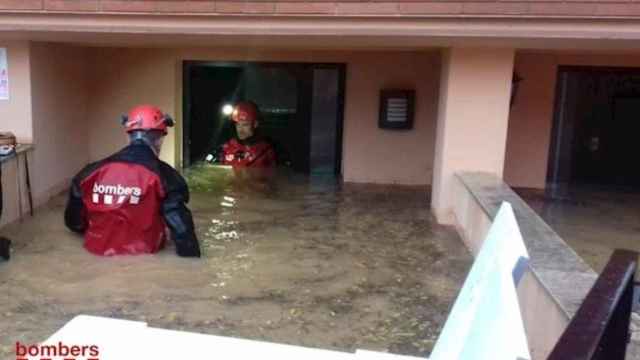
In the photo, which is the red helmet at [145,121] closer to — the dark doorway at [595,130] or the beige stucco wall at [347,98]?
the beige stucco wall at [347,98]

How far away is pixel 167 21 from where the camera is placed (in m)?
5.51

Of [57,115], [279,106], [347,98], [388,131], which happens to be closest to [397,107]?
[388,131]

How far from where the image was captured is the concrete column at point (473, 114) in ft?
19.6

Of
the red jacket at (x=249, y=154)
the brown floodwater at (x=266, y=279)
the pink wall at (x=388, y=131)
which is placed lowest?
the brown floodwater at (x=266, y=279)

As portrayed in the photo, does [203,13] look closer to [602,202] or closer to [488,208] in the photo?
[488,208]

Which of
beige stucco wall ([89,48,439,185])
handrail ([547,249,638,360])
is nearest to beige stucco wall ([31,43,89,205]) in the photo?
beige stucco wall ([89,48,439,185])

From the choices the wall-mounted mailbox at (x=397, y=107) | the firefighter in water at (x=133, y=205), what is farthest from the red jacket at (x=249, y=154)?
the firefighter in water at (x=133, y=205)

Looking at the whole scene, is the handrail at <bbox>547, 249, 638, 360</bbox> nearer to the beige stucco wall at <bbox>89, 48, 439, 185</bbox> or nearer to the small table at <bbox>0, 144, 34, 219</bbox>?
the small table at <bbox>0, 144, 34, 219</bbox>

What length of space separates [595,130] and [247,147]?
15.4 ft

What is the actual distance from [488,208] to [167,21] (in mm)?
3082

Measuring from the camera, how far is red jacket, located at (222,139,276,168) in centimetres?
909

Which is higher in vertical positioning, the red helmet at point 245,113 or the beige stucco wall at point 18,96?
the beige stucco wall at point 18,96

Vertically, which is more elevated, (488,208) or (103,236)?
(488,208)

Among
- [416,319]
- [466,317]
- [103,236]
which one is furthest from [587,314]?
[103,236]
